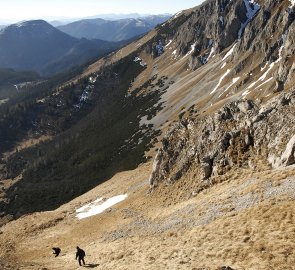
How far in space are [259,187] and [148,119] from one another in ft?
452

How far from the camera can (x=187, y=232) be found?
32.8 meters

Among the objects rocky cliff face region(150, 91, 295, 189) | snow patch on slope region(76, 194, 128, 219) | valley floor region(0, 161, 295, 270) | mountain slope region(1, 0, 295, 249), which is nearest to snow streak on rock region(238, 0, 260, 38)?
mountain slope region(1, 0, 295, 249)

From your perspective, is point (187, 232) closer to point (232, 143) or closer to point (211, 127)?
point (232, 143)

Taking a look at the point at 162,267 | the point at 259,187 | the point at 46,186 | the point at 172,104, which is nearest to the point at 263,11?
the point at 172,104

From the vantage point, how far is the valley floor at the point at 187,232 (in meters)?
25.3

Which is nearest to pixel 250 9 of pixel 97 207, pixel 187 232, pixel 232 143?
pixel 97 207

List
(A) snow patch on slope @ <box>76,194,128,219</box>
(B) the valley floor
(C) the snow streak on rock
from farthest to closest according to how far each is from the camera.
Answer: (C) the snow streak on rock
(A) snow patch on slope @ <box>76,194,128,219</box>
(B) the valley floor

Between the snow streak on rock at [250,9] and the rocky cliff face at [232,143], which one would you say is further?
the snow streak on rock at [250,9]

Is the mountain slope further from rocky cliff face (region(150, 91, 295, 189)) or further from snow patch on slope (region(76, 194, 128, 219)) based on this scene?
snow patch on slope (region(76, 194, 128, 219))

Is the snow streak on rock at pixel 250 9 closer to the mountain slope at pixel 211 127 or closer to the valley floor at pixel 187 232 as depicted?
the mountain slope at pixel 211 127

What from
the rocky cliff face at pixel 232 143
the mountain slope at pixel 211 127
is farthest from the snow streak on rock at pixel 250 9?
the rocky cliff face at pixel 232 143

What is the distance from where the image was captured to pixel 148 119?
17050 centimetres

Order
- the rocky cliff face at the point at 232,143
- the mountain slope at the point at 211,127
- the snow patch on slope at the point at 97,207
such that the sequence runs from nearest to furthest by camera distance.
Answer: the rocky cliff face at the point at 232,143
the mountain slope at the point at 211,127
the snow patch on slope at the point at 97,207

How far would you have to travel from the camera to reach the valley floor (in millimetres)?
25344
